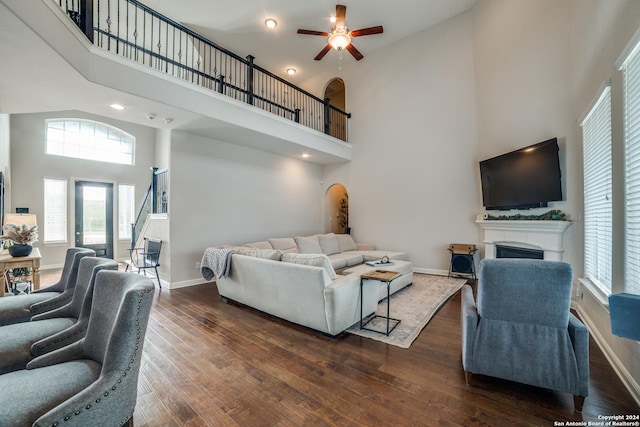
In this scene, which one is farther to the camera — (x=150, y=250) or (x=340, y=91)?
(x=340, y=91)

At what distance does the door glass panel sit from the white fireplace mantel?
984 centimetres

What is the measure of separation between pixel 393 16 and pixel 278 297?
20.5 ft

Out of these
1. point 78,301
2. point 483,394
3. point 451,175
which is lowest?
point 483,394

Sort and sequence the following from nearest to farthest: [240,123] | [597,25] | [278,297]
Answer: [597,25] < [278,297] < [240,123]

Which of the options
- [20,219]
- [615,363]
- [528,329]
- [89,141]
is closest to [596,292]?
[615,363]

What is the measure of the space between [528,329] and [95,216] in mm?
9886

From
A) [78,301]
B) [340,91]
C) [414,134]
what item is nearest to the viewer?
[78,301]

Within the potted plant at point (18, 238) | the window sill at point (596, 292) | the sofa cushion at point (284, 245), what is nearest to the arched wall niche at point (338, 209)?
the sofa cushion at point (284, 245)

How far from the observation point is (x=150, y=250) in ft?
17.3

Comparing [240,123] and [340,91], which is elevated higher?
[340,91]

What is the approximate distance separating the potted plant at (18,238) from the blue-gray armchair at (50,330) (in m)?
2.04

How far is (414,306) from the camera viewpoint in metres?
3.82

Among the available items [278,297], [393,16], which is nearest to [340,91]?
[393,16]

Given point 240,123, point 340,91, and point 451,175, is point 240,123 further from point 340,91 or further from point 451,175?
point 340,91
